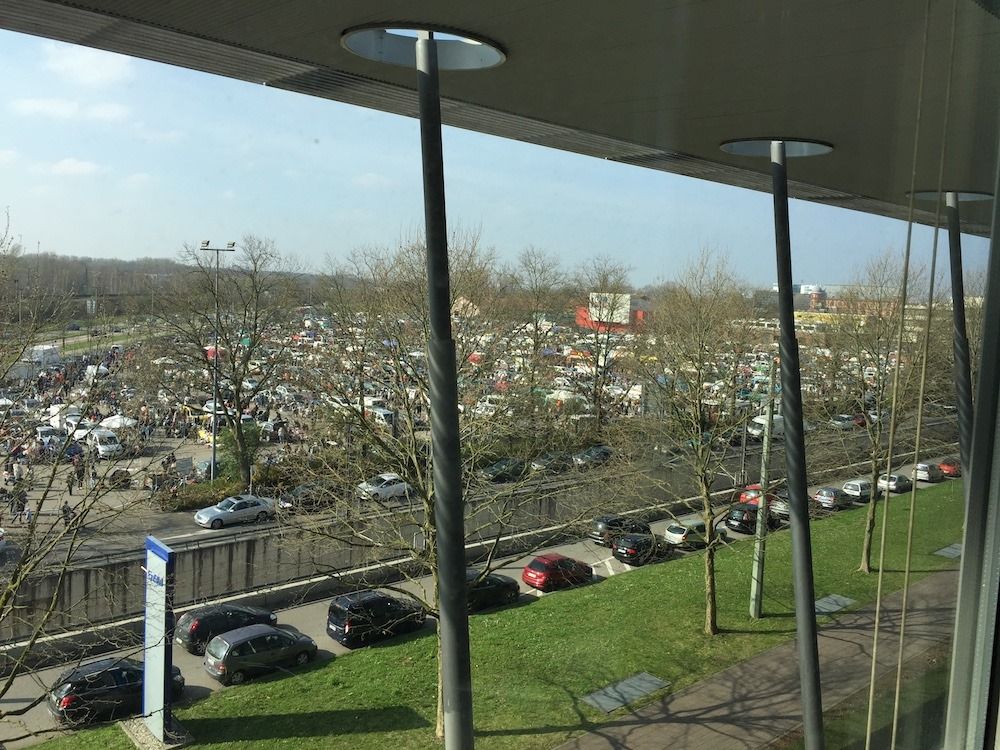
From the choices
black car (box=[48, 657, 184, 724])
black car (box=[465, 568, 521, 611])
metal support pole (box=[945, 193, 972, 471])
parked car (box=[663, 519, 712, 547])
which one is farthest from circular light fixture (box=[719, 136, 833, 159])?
parked car (box=[663, 519, 712, 547])

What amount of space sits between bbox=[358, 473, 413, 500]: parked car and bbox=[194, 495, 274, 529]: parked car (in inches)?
88.5

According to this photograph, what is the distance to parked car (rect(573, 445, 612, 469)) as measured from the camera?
739cm

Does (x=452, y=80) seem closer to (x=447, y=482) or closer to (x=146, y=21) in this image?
(x=146, y=21)

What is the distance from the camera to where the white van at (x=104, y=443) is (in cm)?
500

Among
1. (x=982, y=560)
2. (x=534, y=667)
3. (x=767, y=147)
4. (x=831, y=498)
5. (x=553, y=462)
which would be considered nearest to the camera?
(x=982, y=560)

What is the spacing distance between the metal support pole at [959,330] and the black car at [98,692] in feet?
16.8

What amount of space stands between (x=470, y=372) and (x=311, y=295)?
8.59 ft

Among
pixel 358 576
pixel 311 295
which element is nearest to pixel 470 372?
pixel 358 576

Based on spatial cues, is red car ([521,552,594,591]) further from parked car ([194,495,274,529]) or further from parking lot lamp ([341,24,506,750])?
parking lot lamp ([341,24,506,750])

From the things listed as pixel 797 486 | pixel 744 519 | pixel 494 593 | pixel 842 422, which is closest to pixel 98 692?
pixel 494 593

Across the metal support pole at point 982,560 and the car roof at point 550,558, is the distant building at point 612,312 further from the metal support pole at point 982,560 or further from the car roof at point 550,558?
the metal support pole at point 982,560

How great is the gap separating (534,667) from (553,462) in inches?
67.1

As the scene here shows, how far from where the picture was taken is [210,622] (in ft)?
21.0

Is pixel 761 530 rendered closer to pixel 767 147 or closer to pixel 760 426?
pixel 760 426
